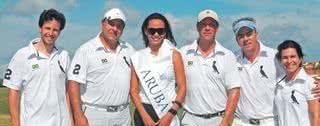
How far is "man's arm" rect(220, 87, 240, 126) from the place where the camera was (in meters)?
9.27

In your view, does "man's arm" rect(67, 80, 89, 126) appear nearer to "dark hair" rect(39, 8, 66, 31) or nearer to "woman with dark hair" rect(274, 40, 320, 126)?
"dark hair" rect(39, 8, 66, 31)

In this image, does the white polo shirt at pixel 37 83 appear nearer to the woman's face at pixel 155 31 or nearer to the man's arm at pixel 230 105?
the woman's face at pixel 155 31

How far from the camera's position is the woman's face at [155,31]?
9.02m

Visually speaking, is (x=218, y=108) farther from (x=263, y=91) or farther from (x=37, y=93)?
(x=37, y=93)

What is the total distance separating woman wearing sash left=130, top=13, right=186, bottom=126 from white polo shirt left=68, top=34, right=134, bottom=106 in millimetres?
197

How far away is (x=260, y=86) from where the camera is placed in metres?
9.69

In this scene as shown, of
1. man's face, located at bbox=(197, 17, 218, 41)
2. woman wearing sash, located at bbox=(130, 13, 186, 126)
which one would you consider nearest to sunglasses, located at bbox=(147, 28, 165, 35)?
woman wearing sash, located at bbox=(130, 13, 186, 126)

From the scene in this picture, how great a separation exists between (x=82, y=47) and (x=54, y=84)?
33.8 inches

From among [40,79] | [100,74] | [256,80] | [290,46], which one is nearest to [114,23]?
[100,74]

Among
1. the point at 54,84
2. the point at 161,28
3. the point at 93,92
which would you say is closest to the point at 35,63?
the point at 54,84

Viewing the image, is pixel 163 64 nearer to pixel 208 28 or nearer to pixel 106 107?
pixel 208 28

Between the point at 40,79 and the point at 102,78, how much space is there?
989 mm

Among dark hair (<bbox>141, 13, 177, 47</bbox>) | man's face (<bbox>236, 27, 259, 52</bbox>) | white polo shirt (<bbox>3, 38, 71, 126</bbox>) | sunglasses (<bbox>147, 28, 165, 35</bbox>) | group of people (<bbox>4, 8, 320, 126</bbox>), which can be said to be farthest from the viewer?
man's face (<bbox>236, 27, 259, 52</bbox>)

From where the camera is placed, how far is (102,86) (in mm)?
9312
